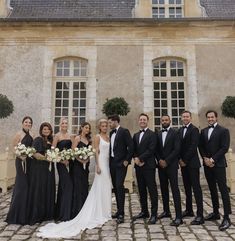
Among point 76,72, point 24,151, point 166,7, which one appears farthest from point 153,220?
point 166,7

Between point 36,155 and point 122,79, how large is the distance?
5191mm

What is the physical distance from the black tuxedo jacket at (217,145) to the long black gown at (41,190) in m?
2.67

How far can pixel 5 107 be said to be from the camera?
8.62 meters

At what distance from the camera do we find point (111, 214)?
17.0 feet

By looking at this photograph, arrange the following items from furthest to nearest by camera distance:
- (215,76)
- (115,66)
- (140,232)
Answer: (115,66) → (215,76) → (140,232)

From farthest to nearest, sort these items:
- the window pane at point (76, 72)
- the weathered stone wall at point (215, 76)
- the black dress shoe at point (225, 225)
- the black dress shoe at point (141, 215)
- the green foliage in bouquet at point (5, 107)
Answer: the window pane at point (76, 72), the weathered stone wall at point (215, 76), the green foliage in bouquet at point (5, 107), the black dress shoe at point (141, 215), the black dress shoe at point (225, 225)

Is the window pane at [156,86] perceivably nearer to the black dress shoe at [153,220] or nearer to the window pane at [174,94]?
the window pane at [174,94]

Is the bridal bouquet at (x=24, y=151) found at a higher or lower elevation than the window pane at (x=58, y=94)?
lower

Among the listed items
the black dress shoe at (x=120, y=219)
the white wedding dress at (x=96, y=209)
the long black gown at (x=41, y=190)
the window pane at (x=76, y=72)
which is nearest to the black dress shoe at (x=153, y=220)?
the black dress shoe at (x=120, y=219)

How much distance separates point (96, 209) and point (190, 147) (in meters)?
1.88

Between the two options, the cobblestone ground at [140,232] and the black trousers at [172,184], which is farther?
the black trousers at [172,184]

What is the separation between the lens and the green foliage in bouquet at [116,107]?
8633 mm

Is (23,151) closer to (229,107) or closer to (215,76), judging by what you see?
(229,107)

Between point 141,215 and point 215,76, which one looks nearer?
point 141,215
